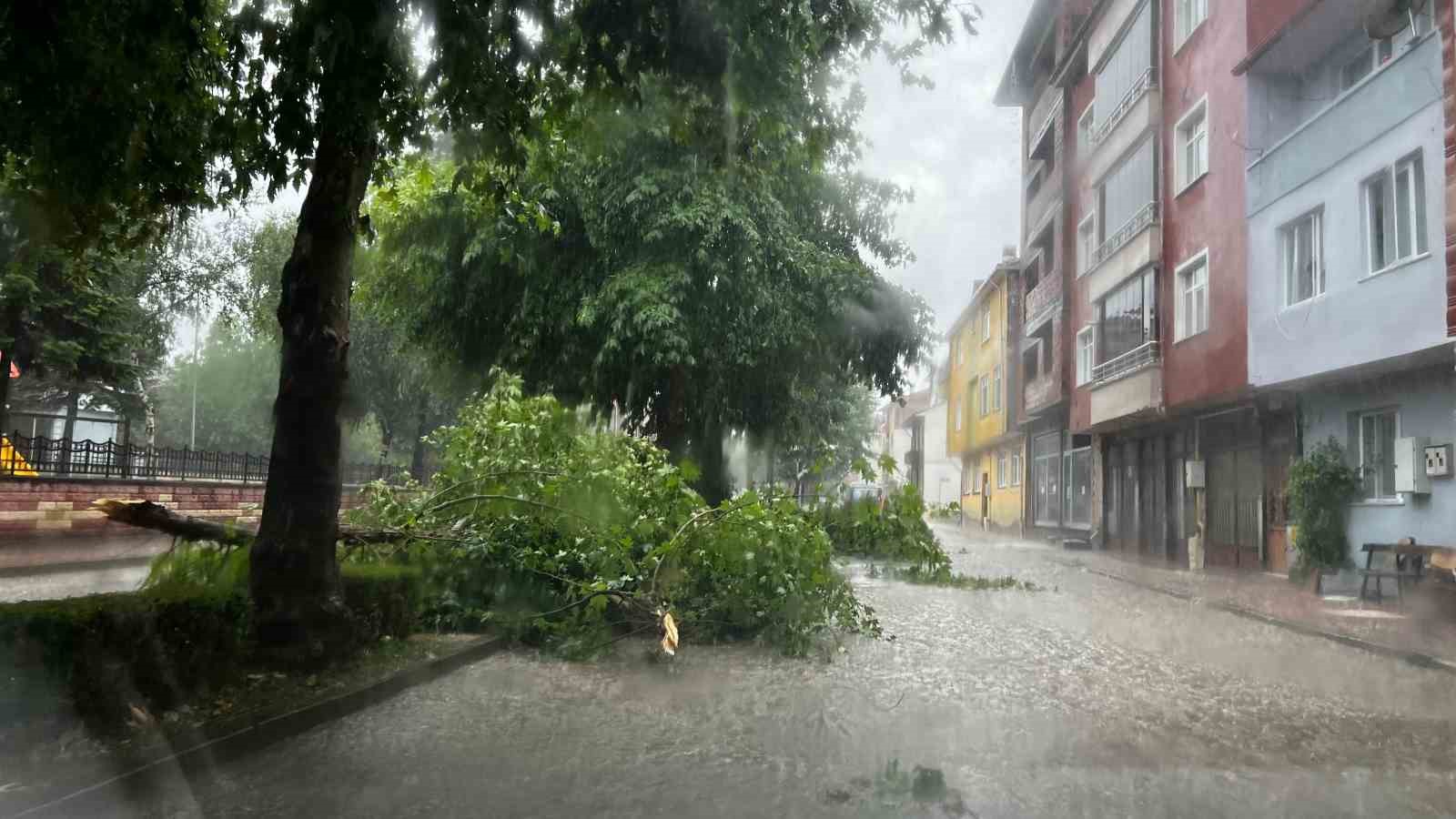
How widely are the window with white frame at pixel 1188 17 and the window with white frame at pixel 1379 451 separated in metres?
8.53

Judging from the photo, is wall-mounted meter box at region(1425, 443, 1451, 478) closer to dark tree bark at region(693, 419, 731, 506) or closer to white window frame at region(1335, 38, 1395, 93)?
white window frame at region(1335, 38, 1395, 93)

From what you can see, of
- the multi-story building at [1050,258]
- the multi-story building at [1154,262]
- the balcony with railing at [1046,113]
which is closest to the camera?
the multi-story building at [1154,262]

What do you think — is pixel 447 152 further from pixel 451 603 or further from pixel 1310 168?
pixel 1310 168

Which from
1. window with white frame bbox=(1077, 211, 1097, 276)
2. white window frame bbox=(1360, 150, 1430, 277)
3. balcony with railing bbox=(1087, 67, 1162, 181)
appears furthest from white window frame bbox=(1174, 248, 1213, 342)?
window with white frame bbox=(1077, 211, 1097, 276)

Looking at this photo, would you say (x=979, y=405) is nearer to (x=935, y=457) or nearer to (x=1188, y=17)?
(x=935, y=457)

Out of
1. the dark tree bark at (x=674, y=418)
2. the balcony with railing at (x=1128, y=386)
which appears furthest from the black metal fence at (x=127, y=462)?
the balcony with railing at (x=1128, y=386)

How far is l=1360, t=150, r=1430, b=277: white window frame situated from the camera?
14.3m

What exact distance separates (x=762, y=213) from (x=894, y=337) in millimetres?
4380

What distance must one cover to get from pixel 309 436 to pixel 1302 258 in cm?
1541

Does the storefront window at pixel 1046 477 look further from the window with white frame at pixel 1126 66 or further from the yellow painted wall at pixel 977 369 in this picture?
the window with white frame at pixel 1126 66

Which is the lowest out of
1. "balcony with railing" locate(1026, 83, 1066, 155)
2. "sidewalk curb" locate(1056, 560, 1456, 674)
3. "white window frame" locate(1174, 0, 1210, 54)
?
"sidewalk curb" locate(1056, 560, 1456, 674)

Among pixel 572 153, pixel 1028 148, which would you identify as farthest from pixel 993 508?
pixel 572 153

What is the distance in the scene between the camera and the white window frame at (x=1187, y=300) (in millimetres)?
20922

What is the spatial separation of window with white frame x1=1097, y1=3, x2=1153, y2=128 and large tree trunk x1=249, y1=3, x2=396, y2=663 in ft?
65.4
